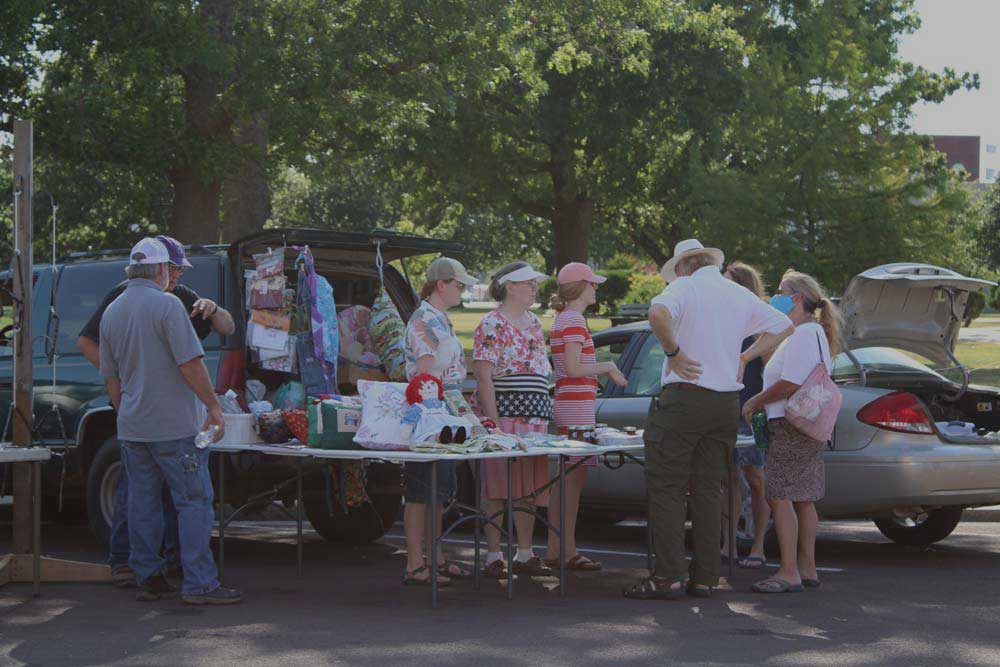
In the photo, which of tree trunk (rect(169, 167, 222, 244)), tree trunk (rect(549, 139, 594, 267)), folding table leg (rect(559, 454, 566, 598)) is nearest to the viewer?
folding table leg (rect(559, 454, 566, 598))

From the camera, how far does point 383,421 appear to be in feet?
23.9

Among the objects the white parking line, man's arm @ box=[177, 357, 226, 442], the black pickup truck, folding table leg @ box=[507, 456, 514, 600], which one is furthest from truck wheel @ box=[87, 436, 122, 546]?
folding table leg @ box=[507, 456, 514, 600]

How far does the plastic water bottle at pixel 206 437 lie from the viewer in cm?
741

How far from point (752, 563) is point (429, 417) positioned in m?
2.48

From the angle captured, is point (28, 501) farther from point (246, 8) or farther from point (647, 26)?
point (647, 26)

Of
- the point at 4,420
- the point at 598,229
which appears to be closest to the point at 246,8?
the point at 4,420

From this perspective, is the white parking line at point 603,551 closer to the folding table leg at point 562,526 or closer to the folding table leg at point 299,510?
the folding table leg at point 299,510

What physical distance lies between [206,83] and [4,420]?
952 cm

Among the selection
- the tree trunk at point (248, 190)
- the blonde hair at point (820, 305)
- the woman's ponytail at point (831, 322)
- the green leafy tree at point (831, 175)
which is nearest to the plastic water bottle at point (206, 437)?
the blonde hair at point (820, 305)

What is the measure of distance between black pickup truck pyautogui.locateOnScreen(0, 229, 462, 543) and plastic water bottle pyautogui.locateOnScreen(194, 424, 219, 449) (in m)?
0.59

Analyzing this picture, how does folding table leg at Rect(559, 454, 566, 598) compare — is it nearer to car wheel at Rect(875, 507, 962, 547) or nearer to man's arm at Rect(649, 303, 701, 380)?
man's arm at Rect(649, 303, 701, 380)

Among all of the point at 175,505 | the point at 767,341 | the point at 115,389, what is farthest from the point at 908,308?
the point at 115,389

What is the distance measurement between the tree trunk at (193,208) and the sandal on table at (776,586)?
12065 mm

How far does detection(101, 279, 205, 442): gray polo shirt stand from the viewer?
23.4ft
